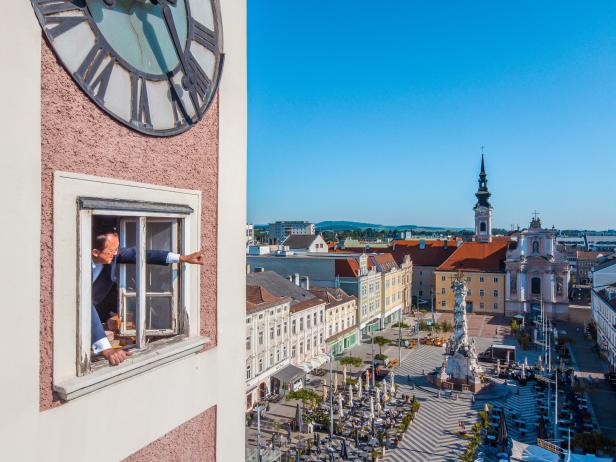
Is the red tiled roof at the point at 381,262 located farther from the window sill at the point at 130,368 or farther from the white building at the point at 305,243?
the window sill at the point at 130,368

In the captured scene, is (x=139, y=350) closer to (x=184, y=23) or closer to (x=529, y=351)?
(x=184, y=23)

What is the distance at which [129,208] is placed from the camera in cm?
284

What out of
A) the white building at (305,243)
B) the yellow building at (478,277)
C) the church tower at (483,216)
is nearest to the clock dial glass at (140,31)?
the yellow building at (478,277)

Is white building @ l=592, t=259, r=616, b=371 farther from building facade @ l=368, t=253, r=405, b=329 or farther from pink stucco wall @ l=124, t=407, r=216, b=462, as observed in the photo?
pink stucco wall @ l=124, t=407, r=216, b=462

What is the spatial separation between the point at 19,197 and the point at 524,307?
7179 cm

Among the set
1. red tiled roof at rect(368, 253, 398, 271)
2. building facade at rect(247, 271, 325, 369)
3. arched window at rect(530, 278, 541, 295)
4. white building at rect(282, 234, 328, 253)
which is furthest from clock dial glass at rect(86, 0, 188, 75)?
Answer: arched window at rect(530, 278, 541, 295)

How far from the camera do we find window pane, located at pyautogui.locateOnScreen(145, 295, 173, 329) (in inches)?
129

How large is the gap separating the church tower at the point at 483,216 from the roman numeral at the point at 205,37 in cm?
8295

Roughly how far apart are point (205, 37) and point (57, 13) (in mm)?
1340

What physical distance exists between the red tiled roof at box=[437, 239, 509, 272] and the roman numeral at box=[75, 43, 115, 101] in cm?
7131

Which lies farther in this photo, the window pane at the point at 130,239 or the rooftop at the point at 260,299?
the rooftop at the point at 260,299

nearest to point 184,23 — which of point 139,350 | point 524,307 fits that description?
point 139,350

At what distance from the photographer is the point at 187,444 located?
3.44 meters

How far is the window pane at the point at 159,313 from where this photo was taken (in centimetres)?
327
